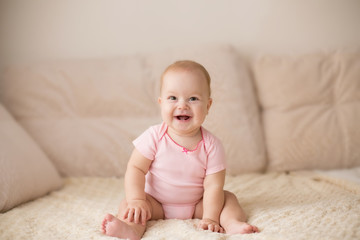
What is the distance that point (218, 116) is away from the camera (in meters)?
1.57

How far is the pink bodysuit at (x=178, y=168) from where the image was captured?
1.05 metres

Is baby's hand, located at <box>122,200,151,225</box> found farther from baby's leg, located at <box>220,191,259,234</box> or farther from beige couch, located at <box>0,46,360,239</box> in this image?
beige couch, located at <box>0,46,360,239</box>

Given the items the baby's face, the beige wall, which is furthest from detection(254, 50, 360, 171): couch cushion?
the baby's face

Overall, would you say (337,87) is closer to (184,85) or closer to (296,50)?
(296,50)

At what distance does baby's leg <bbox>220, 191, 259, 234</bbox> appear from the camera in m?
0.90

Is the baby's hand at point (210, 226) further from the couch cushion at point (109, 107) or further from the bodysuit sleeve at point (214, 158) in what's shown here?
the couch cushion at point (109, 107)

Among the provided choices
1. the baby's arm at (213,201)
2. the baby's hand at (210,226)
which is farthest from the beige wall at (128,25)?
the baby's hand at (210,226)

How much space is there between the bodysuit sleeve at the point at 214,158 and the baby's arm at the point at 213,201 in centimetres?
1

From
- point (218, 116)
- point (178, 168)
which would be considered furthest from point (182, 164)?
point (218, 116)

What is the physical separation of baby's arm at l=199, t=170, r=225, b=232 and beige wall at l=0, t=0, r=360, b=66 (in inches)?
40.3

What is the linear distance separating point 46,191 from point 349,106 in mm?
1373

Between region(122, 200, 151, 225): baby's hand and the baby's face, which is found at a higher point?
the baby's face

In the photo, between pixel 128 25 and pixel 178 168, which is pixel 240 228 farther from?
pixel 128 25

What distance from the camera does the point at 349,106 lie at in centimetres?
165
